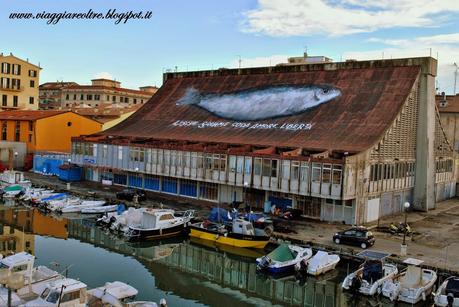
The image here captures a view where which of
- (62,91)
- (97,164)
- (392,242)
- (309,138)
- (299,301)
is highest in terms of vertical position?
(62,91)

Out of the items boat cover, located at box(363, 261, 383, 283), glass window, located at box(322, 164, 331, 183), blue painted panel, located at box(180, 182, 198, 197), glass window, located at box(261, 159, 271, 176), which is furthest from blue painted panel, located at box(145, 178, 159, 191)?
boat cover, located at box(363, 261, 383, 283)

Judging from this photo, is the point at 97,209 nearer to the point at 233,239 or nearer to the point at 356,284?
the point at 233,239

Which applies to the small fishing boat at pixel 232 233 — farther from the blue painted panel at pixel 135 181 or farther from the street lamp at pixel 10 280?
the blue painted panel at pixel 135 181

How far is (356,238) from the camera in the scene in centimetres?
3497

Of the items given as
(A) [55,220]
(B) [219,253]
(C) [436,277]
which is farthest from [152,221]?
(C) [436,277]

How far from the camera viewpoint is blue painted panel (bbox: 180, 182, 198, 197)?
2023 inches

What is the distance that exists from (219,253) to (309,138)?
54.8 ft

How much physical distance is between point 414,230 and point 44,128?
52842 mm

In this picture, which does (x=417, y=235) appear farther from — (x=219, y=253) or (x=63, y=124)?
(x=63, y=124)

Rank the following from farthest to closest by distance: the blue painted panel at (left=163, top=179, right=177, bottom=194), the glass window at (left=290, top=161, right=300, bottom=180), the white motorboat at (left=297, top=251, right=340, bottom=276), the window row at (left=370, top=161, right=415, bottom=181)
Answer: the blue painted panel at (left=163, top=179, right=177, bottom=194)
the window row at (left=370, top=161, right=415, bottom=181)
the glass window at (left=290, top=161, right=300, bottom=180)
the white motorboat at (left=297, top=251, right=340, bottom=276)

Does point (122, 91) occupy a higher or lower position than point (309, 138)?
higher

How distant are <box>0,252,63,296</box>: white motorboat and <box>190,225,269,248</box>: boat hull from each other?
1472 centimetres

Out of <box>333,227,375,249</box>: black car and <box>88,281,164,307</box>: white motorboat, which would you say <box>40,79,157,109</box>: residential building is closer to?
<box>333,227,375,249</box>: black car

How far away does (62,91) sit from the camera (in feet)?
392
